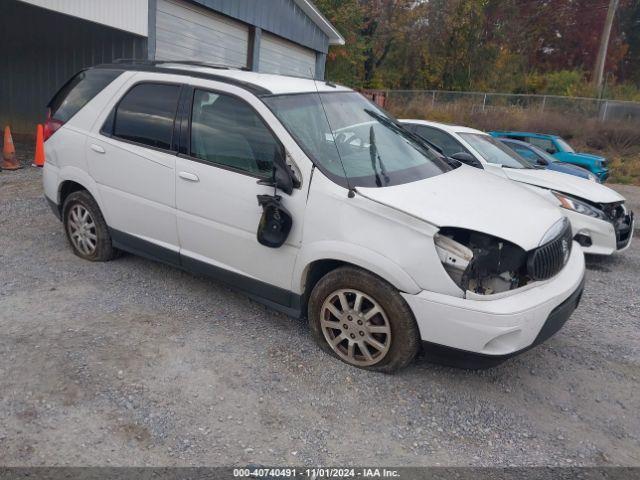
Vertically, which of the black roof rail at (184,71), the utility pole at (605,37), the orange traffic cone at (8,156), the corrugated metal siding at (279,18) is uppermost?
the utility pole at (605,37)

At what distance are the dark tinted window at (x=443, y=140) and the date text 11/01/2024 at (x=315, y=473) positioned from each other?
5.32 metres

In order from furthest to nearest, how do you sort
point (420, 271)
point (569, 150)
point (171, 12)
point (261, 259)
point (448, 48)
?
point (448, 48) < point (569, 150) < point (171, 12) < point (261, 259) < point (420, 271)

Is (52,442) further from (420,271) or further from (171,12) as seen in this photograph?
(171,12)

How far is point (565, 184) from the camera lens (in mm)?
6664

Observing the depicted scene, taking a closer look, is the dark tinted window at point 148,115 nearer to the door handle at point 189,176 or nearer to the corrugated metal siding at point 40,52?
the door handle at point 189,176

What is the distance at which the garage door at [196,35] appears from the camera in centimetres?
984

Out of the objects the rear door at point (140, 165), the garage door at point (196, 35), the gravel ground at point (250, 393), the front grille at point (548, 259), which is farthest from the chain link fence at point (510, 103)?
the front grille at point (548, 259)

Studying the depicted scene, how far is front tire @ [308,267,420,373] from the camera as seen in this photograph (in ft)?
Answer: 10.3

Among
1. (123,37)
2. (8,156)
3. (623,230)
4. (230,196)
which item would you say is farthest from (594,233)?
(8,156)

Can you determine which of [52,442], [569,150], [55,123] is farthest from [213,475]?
[569,150]

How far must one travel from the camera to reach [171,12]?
9.88 metres

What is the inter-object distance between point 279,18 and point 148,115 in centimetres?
1026

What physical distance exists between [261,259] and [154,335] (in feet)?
3.14

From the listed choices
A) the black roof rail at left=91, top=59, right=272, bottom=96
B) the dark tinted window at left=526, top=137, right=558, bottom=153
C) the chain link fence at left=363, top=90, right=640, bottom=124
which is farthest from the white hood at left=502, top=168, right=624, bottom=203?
the chain link fence at left=363, top=90, right=640, bottom=124
